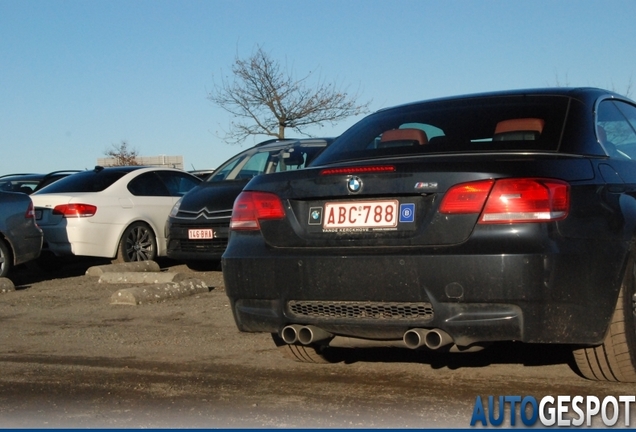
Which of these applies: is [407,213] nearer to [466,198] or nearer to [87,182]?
[466,198]

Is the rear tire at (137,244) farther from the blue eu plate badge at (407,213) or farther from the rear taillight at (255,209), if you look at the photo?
the blue eu plate badge at (407,213)

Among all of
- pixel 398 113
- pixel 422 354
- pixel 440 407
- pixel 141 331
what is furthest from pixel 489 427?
pixel 141 331

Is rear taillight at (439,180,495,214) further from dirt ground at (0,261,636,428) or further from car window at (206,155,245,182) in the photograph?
car window at (206,155,245,182)

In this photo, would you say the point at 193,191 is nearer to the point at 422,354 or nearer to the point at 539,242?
the point at 422,354

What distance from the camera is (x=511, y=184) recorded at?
439 centimetres

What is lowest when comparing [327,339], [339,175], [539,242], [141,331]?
[141,331]

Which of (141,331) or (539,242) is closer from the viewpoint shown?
(539,242)

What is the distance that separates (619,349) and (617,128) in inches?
61.8

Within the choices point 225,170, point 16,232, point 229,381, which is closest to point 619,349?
point 229,381

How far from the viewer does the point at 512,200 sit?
4.36 meters

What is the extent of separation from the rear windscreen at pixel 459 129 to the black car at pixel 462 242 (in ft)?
0.04

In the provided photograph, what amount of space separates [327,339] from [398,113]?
162 centimetres

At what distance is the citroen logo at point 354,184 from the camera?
470 cm

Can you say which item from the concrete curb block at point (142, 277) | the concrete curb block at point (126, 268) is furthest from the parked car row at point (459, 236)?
the concrete curb block at point (126, 268)
